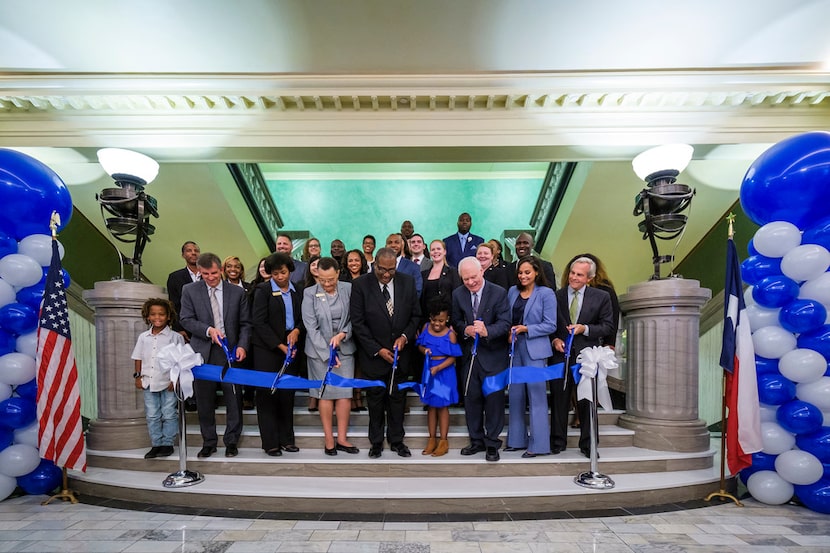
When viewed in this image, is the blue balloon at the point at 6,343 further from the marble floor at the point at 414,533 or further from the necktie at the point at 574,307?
the necktie at the point at 574,307

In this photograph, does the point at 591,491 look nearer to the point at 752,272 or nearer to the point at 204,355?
the point at 752,272

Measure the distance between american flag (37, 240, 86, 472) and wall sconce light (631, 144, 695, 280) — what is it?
5296mm

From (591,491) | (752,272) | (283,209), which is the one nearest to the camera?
(591,491)

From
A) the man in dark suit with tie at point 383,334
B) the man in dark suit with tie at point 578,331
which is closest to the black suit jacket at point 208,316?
the man in dark suit with tie at point 383,334

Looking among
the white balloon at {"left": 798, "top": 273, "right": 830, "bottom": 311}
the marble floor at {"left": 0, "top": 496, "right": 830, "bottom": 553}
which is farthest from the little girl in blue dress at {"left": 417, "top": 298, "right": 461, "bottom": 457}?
the white balloon at {"left": 798, "top": 273, "right": 830, "bottom": 311}

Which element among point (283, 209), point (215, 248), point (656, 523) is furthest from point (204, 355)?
point (283, 209)

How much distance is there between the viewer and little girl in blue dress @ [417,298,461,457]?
12.7ft

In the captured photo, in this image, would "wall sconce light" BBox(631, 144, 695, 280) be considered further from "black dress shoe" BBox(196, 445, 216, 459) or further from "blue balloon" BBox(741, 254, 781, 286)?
"black dress shoe" BBox(196, 445, 216, 459)

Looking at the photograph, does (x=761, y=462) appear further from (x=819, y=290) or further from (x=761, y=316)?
(x=819, y=290)

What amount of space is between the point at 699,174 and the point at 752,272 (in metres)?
3.15

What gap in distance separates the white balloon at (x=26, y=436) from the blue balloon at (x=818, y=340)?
6283mm

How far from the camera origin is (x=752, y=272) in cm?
385

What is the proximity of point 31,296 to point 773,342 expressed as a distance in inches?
242

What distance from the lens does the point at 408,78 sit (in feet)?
16.3
